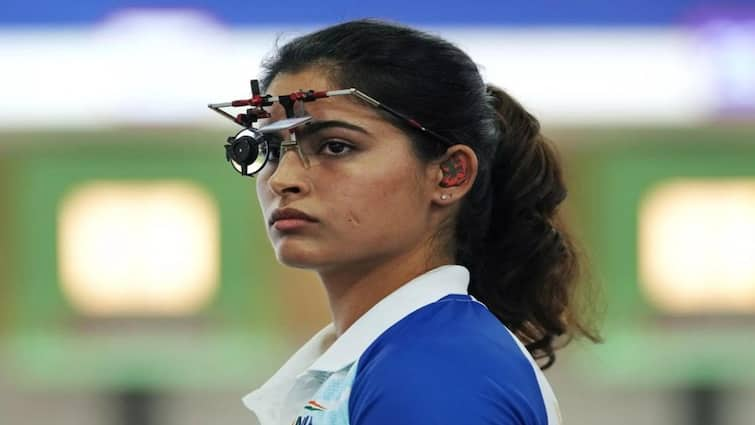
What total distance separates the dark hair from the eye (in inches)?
2.5

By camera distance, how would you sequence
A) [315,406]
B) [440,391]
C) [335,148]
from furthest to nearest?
1. [335,148]
2. [315,406]
3. [440,391]

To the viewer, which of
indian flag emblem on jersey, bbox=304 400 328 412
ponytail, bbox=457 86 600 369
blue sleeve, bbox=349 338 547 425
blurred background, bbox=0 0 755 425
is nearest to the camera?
blue sleeve, bbox=349 338 547 425

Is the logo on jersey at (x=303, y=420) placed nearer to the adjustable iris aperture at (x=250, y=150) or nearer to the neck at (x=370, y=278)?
the neck at (x=370, y=278)

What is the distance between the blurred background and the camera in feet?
18.2

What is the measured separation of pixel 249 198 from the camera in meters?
5.74

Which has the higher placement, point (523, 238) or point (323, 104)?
point (323, 104)

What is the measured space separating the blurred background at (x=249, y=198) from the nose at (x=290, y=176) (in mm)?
3983

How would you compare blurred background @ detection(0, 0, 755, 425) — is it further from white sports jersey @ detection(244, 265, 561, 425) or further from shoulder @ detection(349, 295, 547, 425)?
shoulder @ detection(349, 295, 547, 425)

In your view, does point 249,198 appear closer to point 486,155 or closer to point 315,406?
point 486,155

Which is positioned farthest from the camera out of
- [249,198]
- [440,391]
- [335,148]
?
[249,198]

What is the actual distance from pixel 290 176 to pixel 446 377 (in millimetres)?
369

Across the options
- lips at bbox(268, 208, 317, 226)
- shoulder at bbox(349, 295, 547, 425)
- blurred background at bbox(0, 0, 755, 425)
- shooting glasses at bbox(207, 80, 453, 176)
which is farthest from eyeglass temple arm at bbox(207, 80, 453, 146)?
blurred background at bbox(0, 0, 755, 425)

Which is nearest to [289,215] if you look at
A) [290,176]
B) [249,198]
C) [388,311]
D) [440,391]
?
[290,176]

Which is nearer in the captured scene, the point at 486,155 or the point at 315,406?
the point at 315,406
